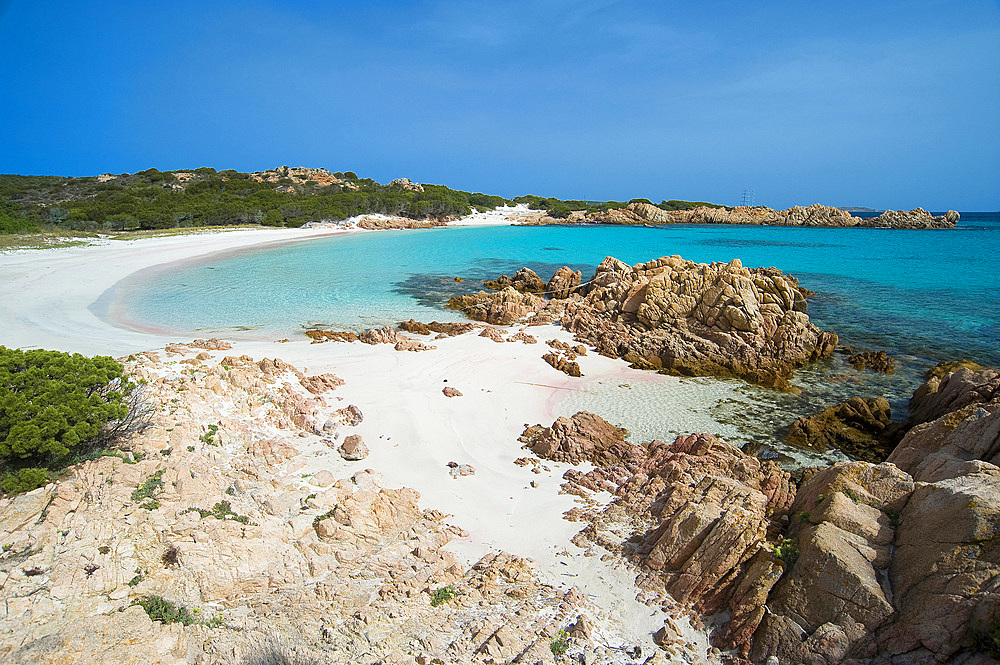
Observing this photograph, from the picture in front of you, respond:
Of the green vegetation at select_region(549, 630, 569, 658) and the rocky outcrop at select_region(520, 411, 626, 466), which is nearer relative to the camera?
the green vegetation at select_region(549, 630, 569, 658)

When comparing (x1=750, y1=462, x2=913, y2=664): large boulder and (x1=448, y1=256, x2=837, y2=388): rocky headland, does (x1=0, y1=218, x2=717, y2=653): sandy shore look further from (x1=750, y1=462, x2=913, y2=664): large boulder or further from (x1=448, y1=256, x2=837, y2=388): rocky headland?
(x1=448, y1=256, x2=837, y2=388): rocky headland

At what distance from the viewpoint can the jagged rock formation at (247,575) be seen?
13.3ft

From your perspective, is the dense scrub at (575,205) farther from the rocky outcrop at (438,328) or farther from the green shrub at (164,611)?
the green shrub at (164,611)

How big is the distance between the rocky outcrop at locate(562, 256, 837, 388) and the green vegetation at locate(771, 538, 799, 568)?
819 cm

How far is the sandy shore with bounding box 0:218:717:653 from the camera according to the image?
5.86 m

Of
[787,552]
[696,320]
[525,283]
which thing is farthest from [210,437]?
[525,283]

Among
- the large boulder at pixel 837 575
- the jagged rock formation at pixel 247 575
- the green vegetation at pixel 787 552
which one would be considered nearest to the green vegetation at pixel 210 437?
the jagged rock formation at pixel 247 575

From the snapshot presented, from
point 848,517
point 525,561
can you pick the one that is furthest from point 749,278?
point 525,561

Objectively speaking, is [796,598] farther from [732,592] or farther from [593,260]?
[593,260]

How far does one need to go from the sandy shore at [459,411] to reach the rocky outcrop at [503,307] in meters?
1.59

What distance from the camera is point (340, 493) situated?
6.36 m

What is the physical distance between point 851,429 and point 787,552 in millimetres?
6251

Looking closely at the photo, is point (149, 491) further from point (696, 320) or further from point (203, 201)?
point (203, 201)

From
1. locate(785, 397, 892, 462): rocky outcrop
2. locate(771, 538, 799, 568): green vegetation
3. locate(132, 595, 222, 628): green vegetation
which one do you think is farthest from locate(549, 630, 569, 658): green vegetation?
locate(785, 397, 892, 462): rocky outcrop
